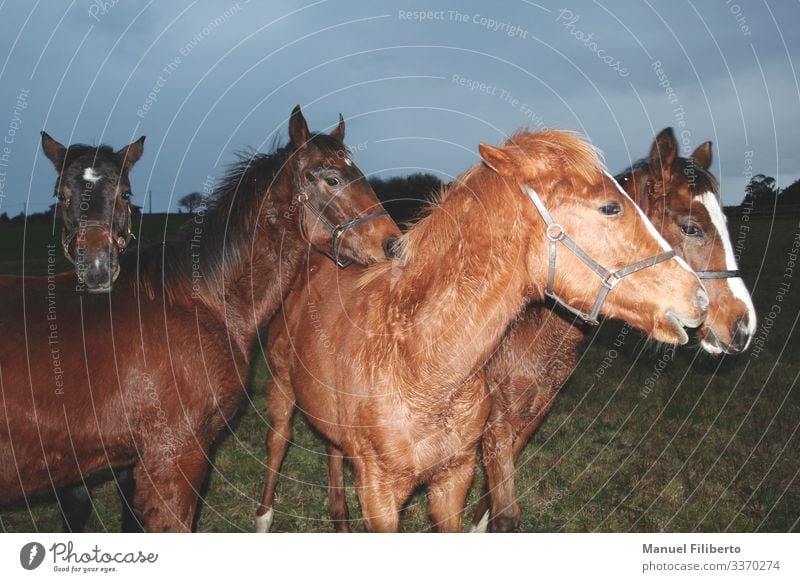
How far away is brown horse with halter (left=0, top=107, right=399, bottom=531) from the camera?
392 centimetres

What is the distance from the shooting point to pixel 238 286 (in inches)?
188

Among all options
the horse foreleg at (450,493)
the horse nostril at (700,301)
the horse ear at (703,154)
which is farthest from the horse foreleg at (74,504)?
the horse ear at (703,154)

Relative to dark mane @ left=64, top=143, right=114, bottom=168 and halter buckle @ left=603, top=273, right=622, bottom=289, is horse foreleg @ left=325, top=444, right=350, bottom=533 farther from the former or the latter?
halter buckle @ left=603, top=273, right=622, bottom=289

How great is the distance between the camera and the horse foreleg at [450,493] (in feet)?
13.5

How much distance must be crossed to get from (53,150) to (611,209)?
4413mm

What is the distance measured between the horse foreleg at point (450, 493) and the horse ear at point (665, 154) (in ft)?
10.1

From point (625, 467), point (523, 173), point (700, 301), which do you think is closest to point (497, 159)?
point (523, 173)

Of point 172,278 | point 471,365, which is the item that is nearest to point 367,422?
point 471,365

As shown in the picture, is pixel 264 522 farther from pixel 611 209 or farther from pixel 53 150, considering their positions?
pixel 611 209

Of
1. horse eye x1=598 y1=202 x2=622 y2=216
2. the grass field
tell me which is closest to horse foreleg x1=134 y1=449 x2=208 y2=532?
the grass field

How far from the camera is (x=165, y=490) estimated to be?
4.21 meters

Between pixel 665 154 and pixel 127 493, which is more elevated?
pixel 665 154

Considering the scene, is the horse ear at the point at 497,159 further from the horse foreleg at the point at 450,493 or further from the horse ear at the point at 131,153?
the horse ear at the point at 131,153
